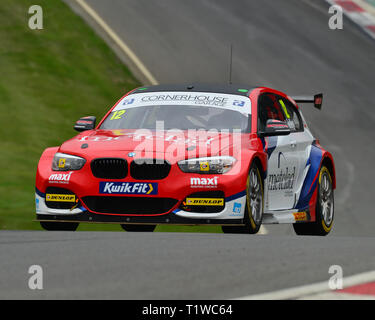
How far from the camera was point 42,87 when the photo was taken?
1981 centimetres

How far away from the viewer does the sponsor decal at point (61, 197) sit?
31.4 feet

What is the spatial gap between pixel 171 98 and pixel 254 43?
592 inches

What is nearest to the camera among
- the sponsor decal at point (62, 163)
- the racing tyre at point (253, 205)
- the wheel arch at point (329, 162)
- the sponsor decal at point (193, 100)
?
the racing tyre at point (253, 205)

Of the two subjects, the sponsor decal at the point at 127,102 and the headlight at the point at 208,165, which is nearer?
the headlight at the point at 208,165

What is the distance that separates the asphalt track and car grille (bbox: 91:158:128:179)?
0.69 metres

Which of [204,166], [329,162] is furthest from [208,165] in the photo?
[329,162]

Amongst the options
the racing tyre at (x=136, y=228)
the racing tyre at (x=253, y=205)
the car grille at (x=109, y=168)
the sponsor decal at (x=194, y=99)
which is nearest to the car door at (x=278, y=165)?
the racing tyre at (x=253, y=205)

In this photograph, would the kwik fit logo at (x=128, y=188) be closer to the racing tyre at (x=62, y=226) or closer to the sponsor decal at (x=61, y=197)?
the sponsor decal at (x=61, y=197)

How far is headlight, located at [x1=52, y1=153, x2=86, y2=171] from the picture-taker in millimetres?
9617

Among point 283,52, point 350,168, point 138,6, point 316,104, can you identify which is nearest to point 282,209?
point 316,104

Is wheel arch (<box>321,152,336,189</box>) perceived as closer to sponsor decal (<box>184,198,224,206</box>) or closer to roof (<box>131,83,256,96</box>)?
roof (<box>131,83,256,96</box>)

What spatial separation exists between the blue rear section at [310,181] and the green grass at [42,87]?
2687mm

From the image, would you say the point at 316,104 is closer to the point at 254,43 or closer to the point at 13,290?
the point at 13,290

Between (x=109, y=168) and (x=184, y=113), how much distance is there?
4.70 feet
